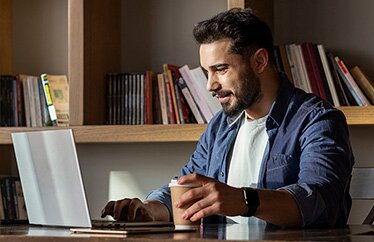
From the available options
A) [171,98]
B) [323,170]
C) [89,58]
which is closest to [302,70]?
[171,98]

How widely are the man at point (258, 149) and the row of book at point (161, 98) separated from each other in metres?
0.50

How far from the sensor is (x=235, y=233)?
5.40ft

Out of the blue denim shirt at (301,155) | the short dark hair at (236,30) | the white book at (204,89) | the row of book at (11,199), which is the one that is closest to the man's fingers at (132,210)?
the blue denim shirt at (301,155)

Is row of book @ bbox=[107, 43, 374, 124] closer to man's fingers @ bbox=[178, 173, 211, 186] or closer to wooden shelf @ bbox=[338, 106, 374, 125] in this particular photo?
wooden shelf @ bbox=[338, 106, 374, 125]

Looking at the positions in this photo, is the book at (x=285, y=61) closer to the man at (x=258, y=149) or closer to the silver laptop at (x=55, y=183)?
the man at (x=258, y=149)

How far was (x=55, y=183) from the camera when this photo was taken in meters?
1.81

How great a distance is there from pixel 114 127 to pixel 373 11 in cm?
105

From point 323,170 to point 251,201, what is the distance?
0.97 feet

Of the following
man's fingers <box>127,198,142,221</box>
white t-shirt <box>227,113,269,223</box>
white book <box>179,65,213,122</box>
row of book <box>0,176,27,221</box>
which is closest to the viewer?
man's fingers <box>127,198,142,221</box>

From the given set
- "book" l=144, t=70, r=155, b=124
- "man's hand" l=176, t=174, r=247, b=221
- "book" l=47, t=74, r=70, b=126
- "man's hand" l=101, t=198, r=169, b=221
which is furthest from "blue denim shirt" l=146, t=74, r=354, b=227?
"book" l=47, t=74, r=70, b=126

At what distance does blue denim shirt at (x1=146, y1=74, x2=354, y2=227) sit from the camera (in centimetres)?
204

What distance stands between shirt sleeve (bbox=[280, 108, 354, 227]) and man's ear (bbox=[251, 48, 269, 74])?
0.96 feet

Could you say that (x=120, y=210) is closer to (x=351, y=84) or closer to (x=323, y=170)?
Answer: (x=323, y=170)

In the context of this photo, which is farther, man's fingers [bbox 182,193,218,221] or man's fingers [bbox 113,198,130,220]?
man's fingers [bbox 113,198,130,220]
